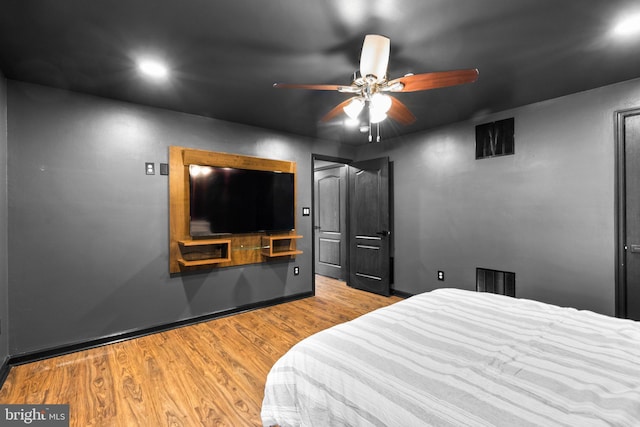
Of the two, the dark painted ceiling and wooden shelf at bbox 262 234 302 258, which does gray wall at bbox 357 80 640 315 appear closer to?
the dark painted ceiling

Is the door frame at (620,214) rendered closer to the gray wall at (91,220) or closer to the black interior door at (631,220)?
the black interior door at (631,220)

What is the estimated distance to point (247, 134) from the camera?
150 inches

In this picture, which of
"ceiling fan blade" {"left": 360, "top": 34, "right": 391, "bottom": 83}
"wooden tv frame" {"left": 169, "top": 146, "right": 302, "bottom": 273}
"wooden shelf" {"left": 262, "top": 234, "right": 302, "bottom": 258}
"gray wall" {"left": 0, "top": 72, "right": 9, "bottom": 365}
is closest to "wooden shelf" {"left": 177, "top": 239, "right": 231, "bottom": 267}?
"wooden tv frame" {"left": 169, "top": 146, "right": 302, "bottom": 273}

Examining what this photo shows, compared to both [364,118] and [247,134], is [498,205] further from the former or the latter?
[247,134]

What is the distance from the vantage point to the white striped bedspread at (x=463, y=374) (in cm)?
94

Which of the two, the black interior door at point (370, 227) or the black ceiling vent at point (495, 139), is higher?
the black ceiling vent at point (495, 139)

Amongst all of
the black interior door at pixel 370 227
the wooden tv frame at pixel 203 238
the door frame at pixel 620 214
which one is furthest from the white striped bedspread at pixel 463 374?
the black interior door at pixel 370 227

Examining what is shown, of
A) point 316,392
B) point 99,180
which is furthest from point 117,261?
point 316,392

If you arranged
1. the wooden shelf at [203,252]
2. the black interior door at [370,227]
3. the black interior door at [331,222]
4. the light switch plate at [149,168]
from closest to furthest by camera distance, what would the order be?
the light switch plate at [149,168] → the wooden shelf at [203,252] → the black interior door at [370,227] → the black interior door at [331,222]

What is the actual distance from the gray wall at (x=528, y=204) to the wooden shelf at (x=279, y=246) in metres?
1.67

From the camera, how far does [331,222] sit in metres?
5.73

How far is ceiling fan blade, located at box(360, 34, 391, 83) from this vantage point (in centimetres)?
163

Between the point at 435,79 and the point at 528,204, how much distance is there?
2235mm

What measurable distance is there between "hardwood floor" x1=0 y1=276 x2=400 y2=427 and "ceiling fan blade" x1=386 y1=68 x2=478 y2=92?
234cm
